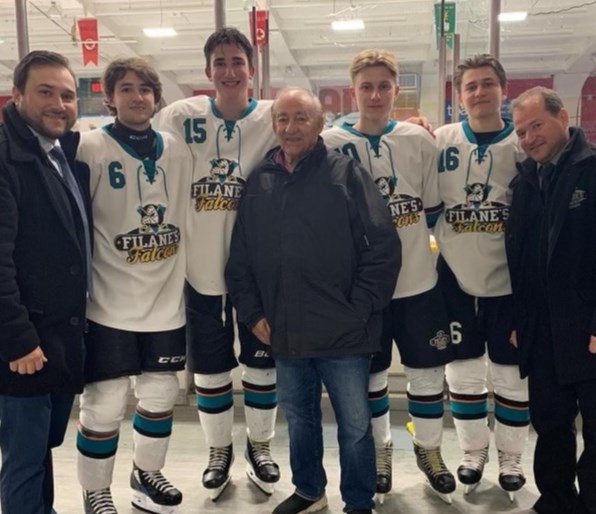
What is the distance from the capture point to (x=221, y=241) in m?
2.29

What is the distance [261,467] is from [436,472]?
659mm

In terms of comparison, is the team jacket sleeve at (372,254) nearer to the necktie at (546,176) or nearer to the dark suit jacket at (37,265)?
the necktie at (546,176)

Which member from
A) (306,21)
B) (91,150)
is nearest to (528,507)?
(91,150)

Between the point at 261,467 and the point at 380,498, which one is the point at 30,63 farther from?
the point at 380,498

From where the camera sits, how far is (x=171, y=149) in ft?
7.30

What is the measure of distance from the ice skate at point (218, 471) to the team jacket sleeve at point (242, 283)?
65cm

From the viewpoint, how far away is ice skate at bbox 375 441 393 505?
235 centimetres

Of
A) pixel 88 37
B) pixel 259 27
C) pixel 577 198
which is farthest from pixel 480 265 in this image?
pixel 88 37

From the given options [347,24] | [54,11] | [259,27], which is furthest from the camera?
[347,24]

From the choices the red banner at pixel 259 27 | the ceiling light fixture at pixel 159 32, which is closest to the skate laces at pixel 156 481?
the red banner at pixel 259 27

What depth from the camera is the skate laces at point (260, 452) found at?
8.16ft

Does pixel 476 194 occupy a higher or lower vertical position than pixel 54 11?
lower

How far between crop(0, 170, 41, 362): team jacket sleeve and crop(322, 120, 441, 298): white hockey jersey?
1100mm

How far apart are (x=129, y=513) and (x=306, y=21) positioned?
898cm
